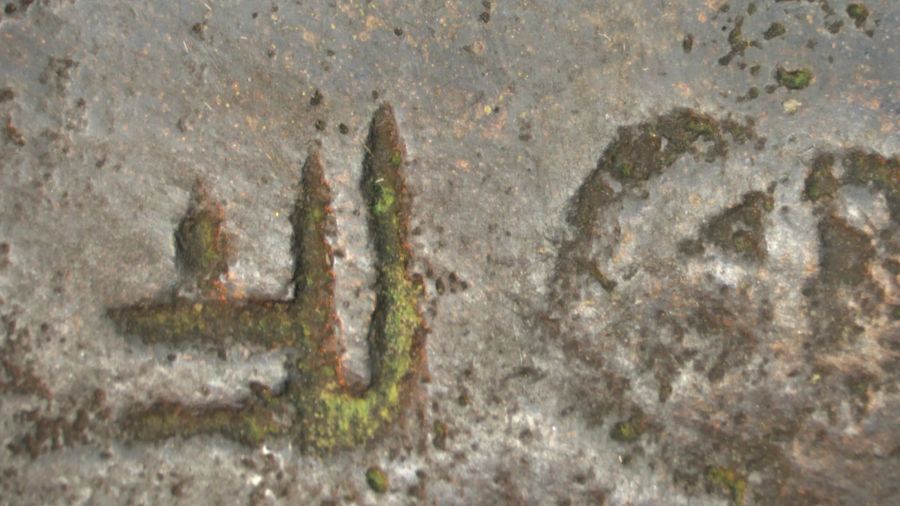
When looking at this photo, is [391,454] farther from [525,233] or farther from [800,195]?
[800,195]

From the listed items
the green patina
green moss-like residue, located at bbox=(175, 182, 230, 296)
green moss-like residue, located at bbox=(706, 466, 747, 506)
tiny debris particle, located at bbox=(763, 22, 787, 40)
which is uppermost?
tiny debris particle, located at bbox=(763, 22, 787, 40)

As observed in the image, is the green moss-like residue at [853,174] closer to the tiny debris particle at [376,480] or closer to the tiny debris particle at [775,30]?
the tiny debris particle at [775,30]

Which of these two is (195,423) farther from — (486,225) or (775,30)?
(775,30)

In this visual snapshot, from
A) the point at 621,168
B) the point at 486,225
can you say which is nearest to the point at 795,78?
the point at 621,168

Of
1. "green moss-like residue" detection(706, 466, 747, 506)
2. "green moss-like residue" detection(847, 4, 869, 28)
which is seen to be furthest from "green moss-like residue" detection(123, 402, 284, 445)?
"green moss-like residue" detection(847, 4, 869, 28)

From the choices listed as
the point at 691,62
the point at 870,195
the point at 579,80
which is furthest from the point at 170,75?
the point at 870,195

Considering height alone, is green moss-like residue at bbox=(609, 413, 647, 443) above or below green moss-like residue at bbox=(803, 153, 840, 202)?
below

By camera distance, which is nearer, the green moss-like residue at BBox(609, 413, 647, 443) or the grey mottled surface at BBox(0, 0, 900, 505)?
the grey mottled surface at BBox(0, 0, 900, 505)

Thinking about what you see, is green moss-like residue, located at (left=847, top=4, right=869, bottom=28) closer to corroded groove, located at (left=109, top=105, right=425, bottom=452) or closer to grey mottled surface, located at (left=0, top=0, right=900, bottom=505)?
grey mottled surface, located at (left=0, top=0, right=900, bottom=505)
